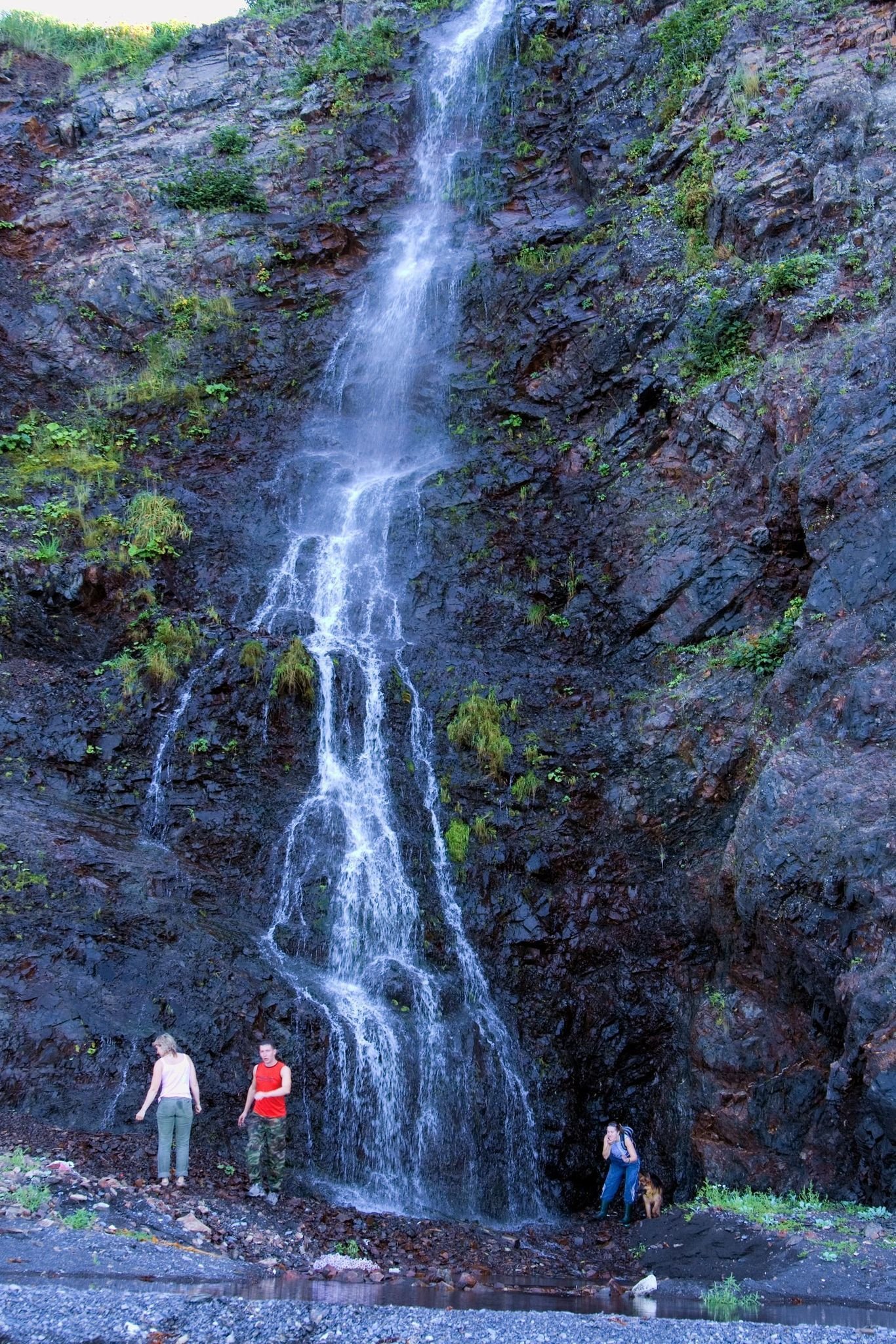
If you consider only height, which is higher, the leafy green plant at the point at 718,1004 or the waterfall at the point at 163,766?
the waterfall at the point at 163,766

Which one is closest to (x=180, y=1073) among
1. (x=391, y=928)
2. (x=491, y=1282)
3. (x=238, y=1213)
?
(x=238, y=1213)

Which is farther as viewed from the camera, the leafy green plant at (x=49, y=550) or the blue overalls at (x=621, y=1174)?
the leafy green plant at (x=49, y=550)

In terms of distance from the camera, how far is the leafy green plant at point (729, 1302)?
630 cm

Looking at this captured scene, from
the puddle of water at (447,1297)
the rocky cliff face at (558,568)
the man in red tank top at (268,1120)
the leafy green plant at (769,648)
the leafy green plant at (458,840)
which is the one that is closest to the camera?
the puddle of water at (447,1297)

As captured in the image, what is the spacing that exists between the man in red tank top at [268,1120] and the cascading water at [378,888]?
1463 mm

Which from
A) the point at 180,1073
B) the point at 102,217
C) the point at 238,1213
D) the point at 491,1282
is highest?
the point at 102,217

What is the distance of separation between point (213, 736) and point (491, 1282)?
29.4ft

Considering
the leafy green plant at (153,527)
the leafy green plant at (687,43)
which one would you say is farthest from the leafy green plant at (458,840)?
the leafy green plant at (687,43)

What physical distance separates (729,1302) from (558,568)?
41.5 feet

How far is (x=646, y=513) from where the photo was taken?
1706 centimetres

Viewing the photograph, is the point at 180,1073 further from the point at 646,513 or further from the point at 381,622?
the point at 646,513

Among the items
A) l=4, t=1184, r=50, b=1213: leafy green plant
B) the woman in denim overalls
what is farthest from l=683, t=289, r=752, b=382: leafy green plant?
l=4, t=1184, r=50, b=1213: leafy green plant

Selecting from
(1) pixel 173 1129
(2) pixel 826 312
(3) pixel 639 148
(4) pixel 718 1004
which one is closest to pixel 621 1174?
(4) pixel 718 1004

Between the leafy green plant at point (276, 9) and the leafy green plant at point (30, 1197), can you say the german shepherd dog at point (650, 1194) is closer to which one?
the leafy green plant at point (30, 1197)
